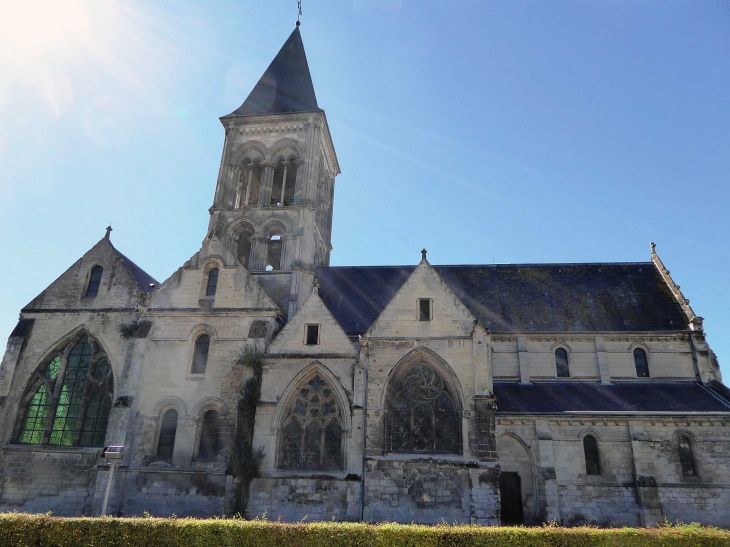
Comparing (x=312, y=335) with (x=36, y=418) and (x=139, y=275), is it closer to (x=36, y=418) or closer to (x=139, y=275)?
(x=139, y=275)

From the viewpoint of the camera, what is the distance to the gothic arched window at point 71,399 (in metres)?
20.2

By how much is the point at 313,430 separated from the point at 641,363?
14953 millimetres

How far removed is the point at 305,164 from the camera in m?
28.6

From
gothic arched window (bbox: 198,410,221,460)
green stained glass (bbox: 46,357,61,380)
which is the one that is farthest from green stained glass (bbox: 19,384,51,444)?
gothic arched window (bbox: 198,410,221,460)

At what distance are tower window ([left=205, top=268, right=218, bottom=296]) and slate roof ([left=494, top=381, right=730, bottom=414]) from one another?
40.9ft

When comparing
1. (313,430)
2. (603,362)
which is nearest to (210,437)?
(313,430)

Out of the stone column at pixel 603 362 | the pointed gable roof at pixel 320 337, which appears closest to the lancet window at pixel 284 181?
the pointed gable roof at pixel 320 337

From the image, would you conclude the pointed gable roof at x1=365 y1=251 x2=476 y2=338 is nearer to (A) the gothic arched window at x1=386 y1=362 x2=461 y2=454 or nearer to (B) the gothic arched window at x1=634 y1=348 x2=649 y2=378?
(A) the gothic arched window at x1=386 y1=362 x2=461 y2=454

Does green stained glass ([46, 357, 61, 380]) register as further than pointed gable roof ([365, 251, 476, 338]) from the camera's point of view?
Yes

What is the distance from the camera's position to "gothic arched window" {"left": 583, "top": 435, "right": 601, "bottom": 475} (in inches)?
783

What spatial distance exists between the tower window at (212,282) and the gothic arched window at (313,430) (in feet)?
18.9

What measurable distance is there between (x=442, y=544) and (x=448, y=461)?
19.7ft

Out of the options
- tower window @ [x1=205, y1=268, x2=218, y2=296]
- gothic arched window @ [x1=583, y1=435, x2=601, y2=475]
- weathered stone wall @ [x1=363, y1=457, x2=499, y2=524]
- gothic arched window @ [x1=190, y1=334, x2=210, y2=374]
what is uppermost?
tower window @ [x1=205, y1=268, x2=218, y2=296]

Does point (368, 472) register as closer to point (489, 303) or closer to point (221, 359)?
point (221, 359)
